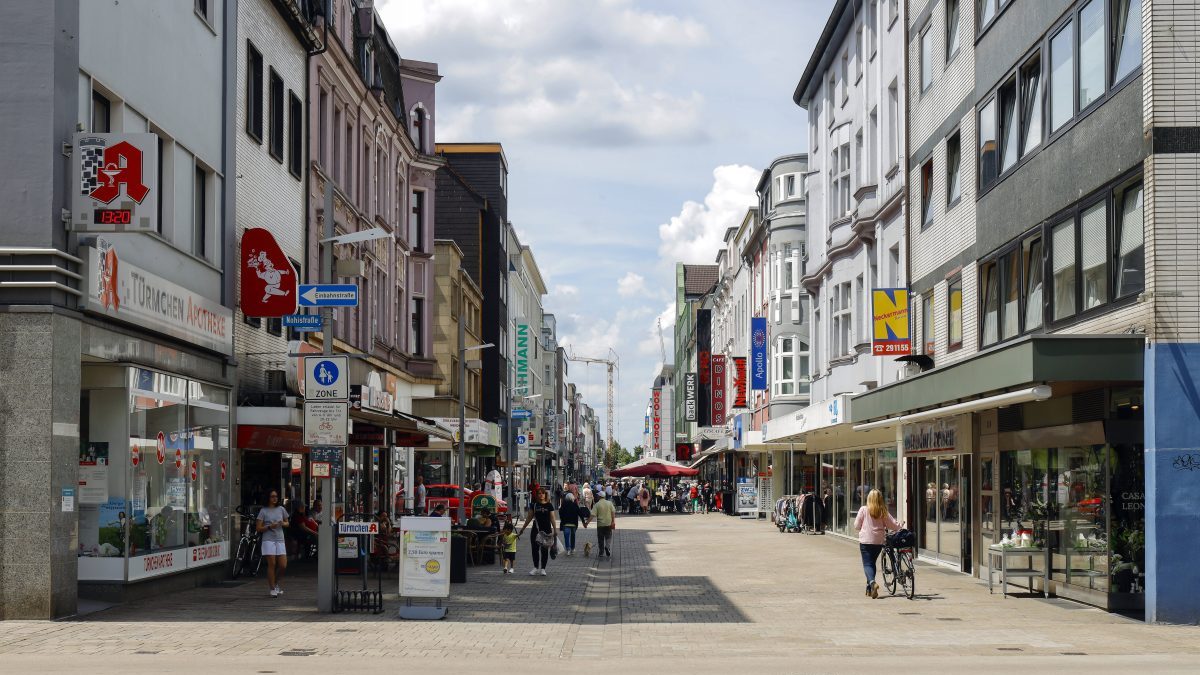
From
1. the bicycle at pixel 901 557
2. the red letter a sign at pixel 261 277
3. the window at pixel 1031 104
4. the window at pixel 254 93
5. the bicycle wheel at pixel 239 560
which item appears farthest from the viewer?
Result: the window at pixel 254 93

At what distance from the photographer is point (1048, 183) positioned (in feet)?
66.2

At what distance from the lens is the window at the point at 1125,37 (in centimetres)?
1706

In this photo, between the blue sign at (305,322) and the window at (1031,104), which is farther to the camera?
the window at (1031,104)

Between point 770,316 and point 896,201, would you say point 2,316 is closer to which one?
point 896,201

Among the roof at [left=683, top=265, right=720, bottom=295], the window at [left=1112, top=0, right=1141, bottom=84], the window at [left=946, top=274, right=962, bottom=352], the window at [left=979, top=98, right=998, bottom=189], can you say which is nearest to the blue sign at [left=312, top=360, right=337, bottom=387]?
the window at [left=1112, top=0, right=1141, bottom=84]

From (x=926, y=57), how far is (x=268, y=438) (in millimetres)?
15082

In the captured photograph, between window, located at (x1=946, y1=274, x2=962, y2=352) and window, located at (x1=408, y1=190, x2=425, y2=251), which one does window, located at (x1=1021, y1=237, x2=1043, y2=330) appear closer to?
window, located at (x1=946, y1=274, x2=962, y2=352)

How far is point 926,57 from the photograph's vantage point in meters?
28.8

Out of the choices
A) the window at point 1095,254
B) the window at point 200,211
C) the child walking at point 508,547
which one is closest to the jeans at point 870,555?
the window at point 1095,254

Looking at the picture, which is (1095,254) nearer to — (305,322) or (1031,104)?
(1031,104)

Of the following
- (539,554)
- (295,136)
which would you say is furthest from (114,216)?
(295,136)

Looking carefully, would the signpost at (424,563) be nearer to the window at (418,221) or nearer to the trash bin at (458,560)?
the trash bin at (458,560)

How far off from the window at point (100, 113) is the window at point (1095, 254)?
13045mm

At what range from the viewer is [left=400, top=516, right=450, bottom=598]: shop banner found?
688 inches
